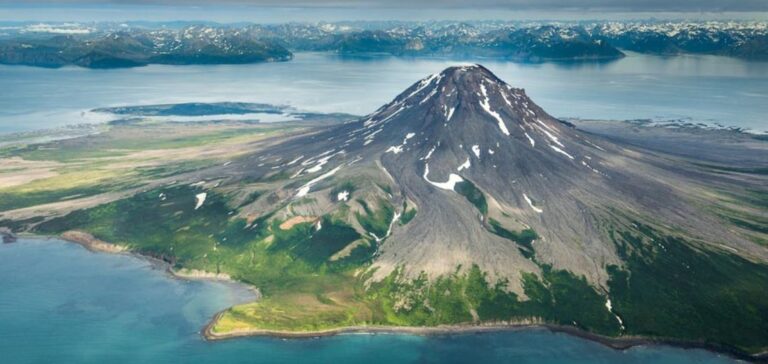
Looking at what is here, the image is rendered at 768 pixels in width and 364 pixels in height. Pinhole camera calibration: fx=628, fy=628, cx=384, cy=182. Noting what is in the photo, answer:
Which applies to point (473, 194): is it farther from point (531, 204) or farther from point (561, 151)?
point (561, 151)

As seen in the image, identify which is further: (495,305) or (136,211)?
(136,211)

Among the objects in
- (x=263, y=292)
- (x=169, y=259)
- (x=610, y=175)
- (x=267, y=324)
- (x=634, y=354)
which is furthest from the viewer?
(x=610, y=175)

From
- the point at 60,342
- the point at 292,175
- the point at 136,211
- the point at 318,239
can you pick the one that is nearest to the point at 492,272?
the point at 318,239

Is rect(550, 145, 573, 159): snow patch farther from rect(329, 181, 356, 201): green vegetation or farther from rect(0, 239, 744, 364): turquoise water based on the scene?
rect(0, 239, 744, 364): turquoise water

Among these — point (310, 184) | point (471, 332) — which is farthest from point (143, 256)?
point (471, 332)

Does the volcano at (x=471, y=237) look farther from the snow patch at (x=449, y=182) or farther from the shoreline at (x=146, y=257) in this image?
the shoreline at (x=146, y=257)

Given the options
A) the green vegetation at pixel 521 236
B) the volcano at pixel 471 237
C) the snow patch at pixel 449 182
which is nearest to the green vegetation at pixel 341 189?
the volcano at pixel 471 237

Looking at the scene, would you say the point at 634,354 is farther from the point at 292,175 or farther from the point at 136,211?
the point at 136,211
